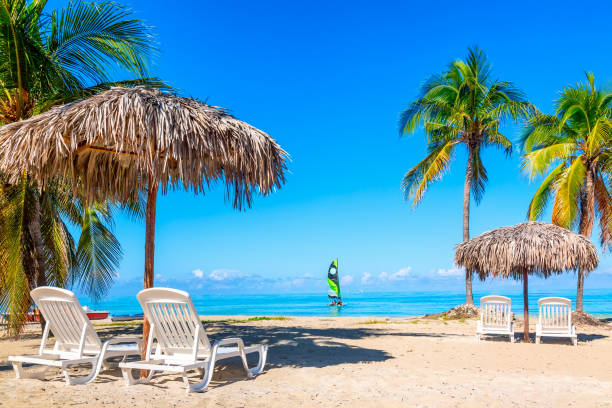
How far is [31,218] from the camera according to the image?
336 inches

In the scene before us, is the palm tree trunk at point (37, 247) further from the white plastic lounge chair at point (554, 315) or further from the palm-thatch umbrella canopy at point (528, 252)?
the white plastic lounge chair at point (554, 315)

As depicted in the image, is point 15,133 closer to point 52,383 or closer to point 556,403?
point 52,383

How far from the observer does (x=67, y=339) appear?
5.12 m

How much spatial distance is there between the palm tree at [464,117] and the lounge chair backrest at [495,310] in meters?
5.38

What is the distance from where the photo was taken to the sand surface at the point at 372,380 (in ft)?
14.2

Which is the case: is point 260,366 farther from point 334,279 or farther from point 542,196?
point 334,279

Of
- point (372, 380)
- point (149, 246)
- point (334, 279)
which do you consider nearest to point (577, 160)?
point (372, 380)

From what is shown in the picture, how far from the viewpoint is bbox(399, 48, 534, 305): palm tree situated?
15695mm

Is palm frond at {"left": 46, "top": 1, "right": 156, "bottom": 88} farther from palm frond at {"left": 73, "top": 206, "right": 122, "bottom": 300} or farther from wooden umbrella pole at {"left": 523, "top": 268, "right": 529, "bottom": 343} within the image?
wooden umbrella pole at {"left": 523, "top": 268, "right": 529, "bottom": 343}

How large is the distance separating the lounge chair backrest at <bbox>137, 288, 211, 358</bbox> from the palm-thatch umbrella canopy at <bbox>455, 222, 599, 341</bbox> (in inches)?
247

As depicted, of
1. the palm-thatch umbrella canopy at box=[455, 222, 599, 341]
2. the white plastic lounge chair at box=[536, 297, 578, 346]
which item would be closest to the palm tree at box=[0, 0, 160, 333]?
the palm-thatch umbrella canopy at box=[455, 222, 599, 341]

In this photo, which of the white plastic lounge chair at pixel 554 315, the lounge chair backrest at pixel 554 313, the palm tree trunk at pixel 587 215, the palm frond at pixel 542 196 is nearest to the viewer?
the white plastic lounge chair at pixel 554 315

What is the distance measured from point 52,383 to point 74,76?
5613mm

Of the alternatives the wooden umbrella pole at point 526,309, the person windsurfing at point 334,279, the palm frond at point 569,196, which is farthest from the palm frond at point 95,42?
the person windsurfing at point 334,279
